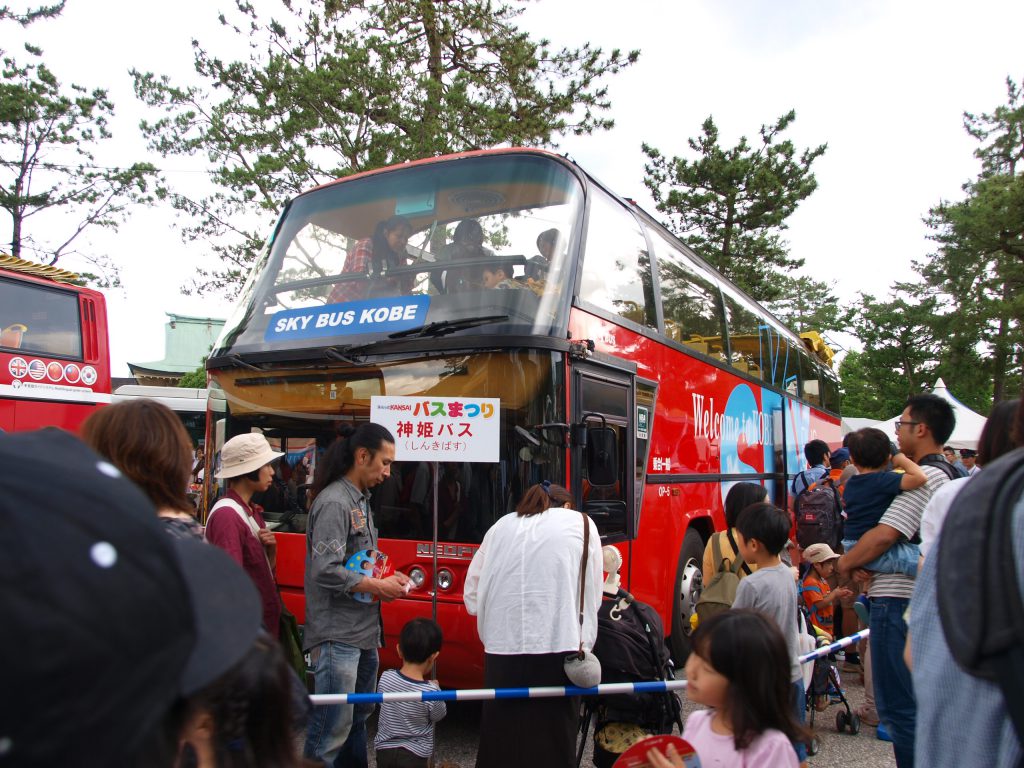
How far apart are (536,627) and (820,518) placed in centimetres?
450

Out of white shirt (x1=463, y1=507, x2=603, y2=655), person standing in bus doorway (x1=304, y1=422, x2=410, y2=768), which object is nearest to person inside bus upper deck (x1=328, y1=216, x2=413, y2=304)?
person standing in bus doorway (x1=304, y1=422, x2=410, y2=768)

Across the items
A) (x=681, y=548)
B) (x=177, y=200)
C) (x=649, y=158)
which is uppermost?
(x=649, y=158)

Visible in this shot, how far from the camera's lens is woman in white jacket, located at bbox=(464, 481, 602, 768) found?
10.8 feet

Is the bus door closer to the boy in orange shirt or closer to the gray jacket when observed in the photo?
the boy in orange shirt

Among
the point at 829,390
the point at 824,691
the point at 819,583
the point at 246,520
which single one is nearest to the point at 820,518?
the point at 819,583

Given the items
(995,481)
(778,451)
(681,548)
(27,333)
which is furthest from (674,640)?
(27,333)

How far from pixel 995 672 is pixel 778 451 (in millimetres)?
9054

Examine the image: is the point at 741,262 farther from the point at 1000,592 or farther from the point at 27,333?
the point at 1000,592

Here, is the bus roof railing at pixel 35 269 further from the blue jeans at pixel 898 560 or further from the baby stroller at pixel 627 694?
the blue jeans at pixel 898 560

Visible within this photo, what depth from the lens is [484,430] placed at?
4.35 m

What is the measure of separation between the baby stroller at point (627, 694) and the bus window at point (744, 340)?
194 inches

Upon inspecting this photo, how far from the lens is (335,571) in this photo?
11.2 feet

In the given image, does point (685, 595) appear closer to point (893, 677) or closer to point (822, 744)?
point (822, 744)

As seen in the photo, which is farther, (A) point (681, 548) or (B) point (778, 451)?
(B) point (778, 451)
